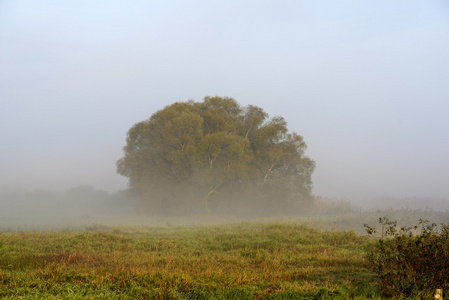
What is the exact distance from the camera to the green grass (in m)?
6.20

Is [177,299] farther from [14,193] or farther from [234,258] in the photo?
[14,193]

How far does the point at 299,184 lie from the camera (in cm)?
3491

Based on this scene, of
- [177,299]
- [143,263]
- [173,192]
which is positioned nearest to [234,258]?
[143,263]

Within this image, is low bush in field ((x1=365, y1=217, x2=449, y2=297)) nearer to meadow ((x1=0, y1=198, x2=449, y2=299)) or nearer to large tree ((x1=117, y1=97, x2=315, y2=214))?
meadow ((x1=0, y1=198, x2=449, y2=299))

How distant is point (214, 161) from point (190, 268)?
79.4 ft

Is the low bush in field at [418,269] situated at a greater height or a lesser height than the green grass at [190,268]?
greater

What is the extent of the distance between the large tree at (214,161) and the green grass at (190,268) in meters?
17.6

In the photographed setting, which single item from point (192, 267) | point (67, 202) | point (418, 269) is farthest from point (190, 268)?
point (67, 202)

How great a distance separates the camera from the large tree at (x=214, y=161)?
31.5m

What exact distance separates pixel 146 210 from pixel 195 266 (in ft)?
85.4

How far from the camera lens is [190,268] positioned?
827 cm

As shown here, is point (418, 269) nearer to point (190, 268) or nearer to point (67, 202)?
point (190, 268)

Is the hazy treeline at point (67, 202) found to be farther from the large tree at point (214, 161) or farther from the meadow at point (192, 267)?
the meadow at point (192, 267)

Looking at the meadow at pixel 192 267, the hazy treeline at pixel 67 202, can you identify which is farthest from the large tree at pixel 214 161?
the meadow at pixel 192 267
